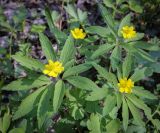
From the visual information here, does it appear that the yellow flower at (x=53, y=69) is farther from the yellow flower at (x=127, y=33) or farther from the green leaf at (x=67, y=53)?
the yellow flower at (x=127, y=33)

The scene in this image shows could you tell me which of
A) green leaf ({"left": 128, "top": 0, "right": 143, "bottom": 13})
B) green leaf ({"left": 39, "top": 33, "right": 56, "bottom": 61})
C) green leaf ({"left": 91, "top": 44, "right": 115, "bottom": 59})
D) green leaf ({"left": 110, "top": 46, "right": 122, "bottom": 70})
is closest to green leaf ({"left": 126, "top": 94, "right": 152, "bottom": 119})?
green leaf ({"left": 110, "top": 46, "right": 122, "bottom": 70})

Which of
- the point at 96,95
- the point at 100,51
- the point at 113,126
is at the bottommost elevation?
the point at 113,126

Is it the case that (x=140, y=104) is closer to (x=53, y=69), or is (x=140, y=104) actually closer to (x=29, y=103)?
(x=53, y=69)

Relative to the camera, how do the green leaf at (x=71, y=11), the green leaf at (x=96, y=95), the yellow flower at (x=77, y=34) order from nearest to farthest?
the green leaf at (x=96, y=95) → the yellow flower at (x=77, y=34) → the green leaf at (x=71, y=11)

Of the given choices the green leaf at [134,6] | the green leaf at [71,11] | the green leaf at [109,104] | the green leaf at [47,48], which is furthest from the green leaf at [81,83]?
the green leaf at [134,6]

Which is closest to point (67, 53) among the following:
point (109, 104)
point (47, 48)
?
point (47, 48)
